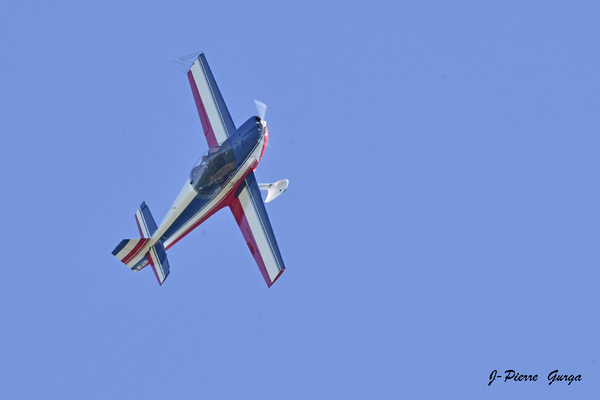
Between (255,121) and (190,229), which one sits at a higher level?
(255,121)

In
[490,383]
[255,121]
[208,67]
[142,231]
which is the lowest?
[490,383]

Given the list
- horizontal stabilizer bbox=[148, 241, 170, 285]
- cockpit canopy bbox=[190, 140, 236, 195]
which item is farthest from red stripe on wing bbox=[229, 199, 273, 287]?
horizontal stabilizer bbox=[148, 241, 170, 285]

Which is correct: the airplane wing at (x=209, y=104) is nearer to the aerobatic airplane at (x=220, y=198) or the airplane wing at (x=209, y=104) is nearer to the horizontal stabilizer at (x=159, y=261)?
the aerobatic airplane at (x=220, y=198)

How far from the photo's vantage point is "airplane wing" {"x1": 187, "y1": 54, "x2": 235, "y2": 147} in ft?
106

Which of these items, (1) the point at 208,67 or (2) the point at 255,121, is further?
(1) the point at 208,67

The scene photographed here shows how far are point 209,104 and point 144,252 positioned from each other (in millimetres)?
5726

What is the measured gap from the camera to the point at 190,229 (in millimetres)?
32469

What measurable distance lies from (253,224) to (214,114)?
430 cm

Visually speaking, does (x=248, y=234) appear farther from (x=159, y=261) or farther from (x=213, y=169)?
(x=159, y=261)

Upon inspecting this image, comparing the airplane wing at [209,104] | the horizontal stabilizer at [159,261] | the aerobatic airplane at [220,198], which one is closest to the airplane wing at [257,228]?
the aerobatic airplane at [220,198]

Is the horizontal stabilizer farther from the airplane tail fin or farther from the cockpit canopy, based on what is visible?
the cockpit canopy

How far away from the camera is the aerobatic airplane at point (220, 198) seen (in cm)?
3114

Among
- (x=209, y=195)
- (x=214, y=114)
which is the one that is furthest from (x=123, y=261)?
(x=214, y=114)

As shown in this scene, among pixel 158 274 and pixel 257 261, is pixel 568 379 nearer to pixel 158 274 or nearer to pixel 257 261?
pixel 257 261
